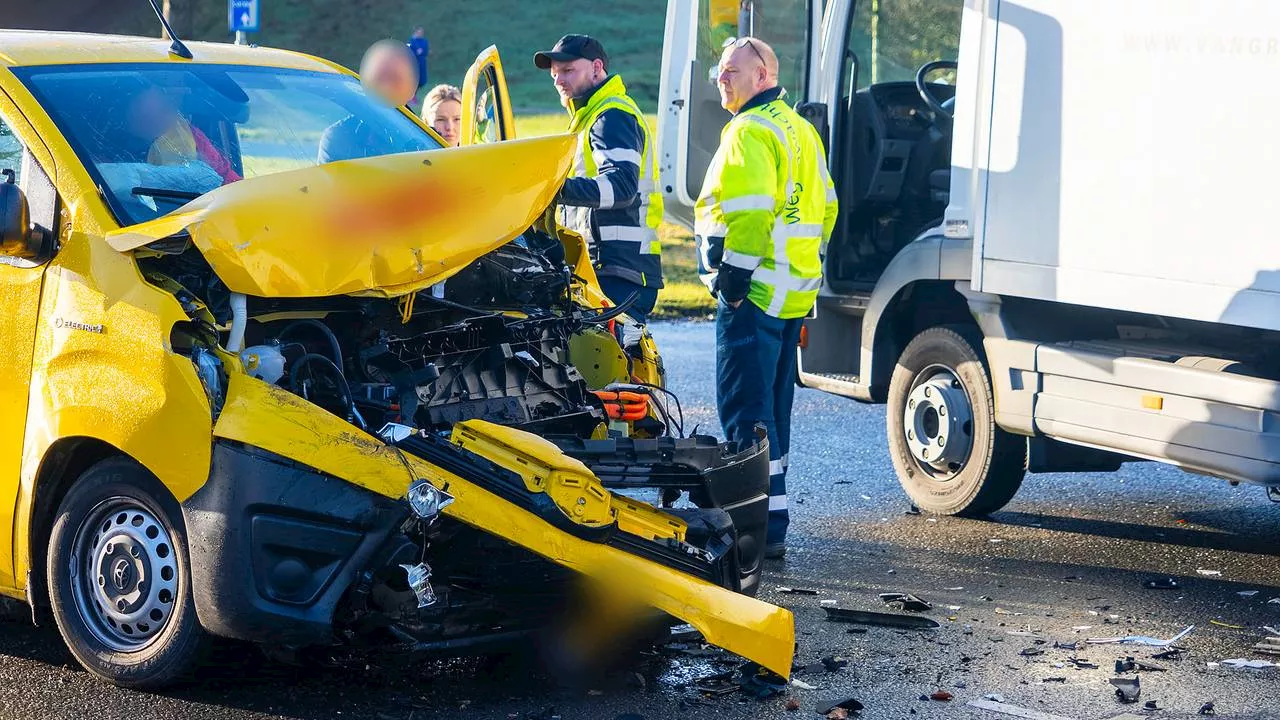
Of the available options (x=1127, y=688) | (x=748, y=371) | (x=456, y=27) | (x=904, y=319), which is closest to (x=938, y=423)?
(x=904, y=319)

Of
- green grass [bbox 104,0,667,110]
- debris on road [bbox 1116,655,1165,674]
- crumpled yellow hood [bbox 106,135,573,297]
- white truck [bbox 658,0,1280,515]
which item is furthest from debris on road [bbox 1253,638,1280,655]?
green grass [bbox 104,0,667,110]

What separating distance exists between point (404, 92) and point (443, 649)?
349cm

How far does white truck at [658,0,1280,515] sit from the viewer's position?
19.1ft

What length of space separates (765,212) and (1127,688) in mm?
2582

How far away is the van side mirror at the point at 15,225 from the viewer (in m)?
4.61

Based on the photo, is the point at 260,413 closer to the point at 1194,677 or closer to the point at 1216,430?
the point at 1194,677

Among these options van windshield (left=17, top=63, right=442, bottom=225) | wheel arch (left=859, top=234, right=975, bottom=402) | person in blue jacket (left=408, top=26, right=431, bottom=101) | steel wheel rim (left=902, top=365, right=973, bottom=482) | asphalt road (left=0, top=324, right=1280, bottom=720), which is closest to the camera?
asphalt road (left=0, top=324, right=1280, bottom=720)

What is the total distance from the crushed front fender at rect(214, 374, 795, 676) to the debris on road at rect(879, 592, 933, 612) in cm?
130

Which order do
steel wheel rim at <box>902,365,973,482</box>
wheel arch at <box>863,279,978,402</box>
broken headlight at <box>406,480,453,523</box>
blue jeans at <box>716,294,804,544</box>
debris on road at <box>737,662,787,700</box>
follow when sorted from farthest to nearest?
wheel arch at <box>863,279,978,402</box>, steel wheel rim at <box>902,365,973,482</box>, blue jeans at <box>716,294,804,544</box>, debris on road at <box>737,662,787,700</box>, broken headlight at <box>406,480,453,523</box>

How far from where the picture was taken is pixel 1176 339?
6.59 metres

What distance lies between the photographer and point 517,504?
14.6 ft

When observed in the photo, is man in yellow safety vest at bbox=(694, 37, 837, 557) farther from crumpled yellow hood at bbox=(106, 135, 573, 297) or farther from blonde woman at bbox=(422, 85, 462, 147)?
blonde woman at bbox=(422, 85, 462, 147)

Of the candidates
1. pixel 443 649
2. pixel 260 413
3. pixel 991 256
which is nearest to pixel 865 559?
pixel 991 256

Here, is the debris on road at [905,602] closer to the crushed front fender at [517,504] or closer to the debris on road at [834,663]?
the debris on road at [834,663]
